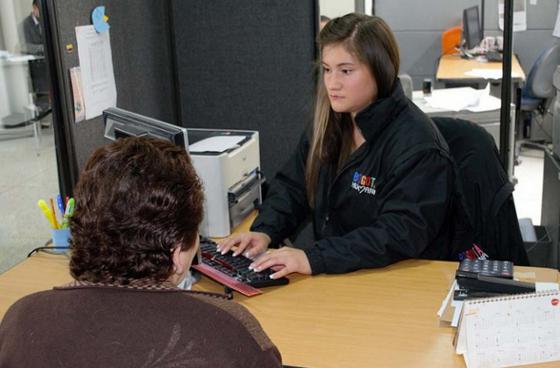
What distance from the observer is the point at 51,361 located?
0.92 metres

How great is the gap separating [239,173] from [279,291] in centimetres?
60

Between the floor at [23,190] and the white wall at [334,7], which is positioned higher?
the white wall at [334,7]

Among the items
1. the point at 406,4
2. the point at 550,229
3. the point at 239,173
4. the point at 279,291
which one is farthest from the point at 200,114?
the point at 406,4

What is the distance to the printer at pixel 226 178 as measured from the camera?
2104 millimetres

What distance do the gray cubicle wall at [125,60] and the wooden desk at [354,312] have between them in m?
0.47

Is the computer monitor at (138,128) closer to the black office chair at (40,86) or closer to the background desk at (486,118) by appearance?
the black office chair at (40,86)

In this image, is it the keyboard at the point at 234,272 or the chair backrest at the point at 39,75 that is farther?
the chair backrest at the point at 39,75

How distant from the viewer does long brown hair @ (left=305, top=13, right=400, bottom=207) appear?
1.91 m

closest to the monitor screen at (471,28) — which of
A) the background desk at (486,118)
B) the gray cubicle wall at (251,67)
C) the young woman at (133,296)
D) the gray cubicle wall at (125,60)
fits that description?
the background desk at (486,118)

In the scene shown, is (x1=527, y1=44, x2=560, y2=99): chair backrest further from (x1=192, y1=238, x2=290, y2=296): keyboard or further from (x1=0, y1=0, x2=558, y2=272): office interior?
(x1=192, y1=238, x2=290, y2=296): keyboard

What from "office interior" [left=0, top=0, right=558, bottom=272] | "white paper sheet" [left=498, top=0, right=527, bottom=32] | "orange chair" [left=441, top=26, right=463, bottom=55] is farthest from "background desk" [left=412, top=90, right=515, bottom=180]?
"orange chair" [left=441, top=26, right=463, bottom=55]

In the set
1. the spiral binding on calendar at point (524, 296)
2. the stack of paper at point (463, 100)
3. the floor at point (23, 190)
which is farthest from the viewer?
the stack of paper at point (463, 100)

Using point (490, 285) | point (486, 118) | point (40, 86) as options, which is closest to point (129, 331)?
point (490, 285)

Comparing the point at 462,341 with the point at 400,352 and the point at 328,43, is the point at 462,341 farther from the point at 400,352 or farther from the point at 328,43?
the point at 328,43
